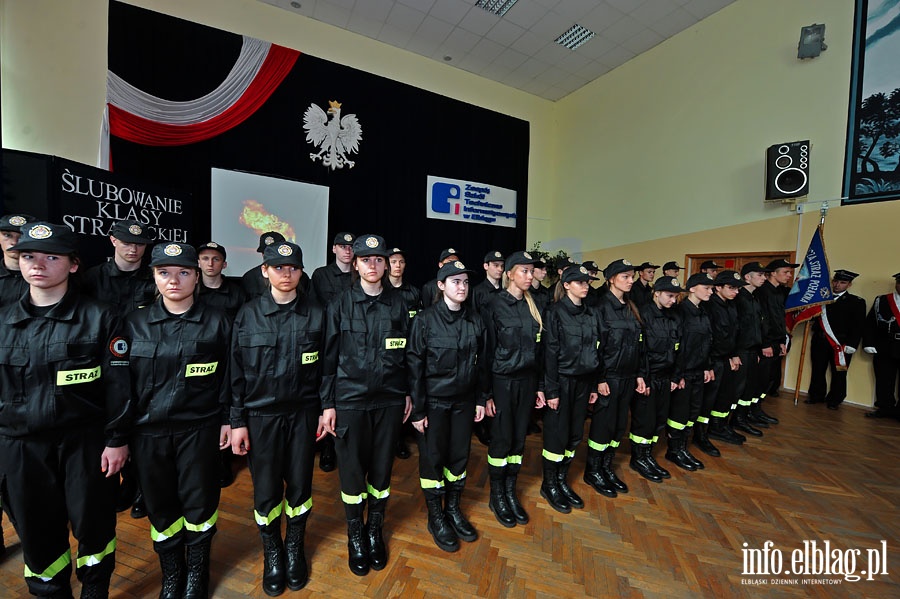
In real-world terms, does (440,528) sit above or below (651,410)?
below

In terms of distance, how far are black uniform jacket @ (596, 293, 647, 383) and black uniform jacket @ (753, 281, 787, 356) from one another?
284cm

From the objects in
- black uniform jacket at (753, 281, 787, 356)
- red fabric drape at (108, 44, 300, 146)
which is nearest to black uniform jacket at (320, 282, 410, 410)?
black uniform jacket at (753, 281, 787, 356)

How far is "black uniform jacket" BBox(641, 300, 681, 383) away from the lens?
2941 mm

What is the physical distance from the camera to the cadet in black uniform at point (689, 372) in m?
3.14

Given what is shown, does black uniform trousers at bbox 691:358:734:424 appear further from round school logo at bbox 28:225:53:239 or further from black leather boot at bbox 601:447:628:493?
round school logo at bbox 28:225:53:239

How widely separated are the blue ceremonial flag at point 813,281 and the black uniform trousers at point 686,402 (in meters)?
3.21

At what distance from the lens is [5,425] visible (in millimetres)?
1424

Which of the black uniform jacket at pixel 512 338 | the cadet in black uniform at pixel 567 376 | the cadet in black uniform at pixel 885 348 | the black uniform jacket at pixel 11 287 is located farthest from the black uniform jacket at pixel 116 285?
the cadet in black uniform at pixel 885 348

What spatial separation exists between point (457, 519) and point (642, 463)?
1768mm

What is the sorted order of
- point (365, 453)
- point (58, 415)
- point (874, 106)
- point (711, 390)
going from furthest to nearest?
point (874, 106) → point (711, 390) → point (365, 453) → point (58, 415)

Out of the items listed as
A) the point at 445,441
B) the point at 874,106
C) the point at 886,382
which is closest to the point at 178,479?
the point at 445,441

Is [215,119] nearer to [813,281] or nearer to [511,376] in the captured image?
[511,376]

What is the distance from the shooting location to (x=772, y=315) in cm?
438

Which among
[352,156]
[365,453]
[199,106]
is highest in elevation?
[199,106]
